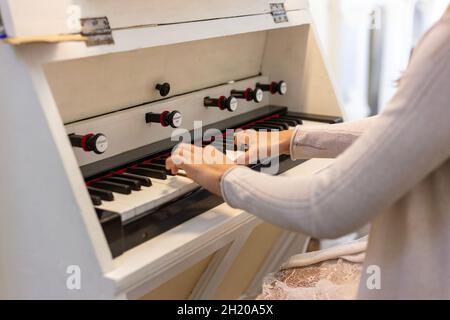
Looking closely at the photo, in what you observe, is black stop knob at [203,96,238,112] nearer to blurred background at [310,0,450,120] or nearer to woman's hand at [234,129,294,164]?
woman's hand at [234,129,294,164]

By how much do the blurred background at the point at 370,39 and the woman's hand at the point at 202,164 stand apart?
1.03 metres

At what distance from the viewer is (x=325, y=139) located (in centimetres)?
125

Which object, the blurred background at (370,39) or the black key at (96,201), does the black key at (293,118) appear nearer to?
the blurred background at (370,39)

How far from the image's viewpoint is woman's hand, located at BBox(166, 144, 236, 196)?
3.34 feet

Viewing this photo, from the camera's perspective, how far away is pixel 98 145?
1.13 m

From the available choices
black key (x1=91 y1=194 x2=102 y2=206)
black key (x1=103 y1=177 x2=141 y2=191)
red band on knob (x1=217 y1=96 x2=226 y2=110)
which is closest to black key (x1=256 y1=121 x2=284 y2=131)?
red band on knob (x1=217 y1=96 x2=226 y2=110)

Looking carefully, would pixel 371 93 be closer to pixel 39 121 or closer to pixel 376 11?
pixel 376 11

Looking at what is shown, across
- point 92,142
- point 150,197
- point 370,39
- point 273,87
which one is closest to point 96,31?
point 92,142

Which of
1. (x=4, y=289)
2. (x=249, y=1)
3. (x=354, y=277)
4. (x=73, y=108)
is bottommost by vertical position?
A: (x=354, y=277)

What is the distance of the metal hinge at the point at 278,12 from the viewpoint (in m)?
1.51

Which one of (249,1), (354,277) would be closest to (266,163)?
(354,277)

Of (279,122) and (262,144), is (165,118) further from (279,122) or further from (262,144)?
(279,122)

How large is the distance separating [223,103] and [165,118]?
21 cm
